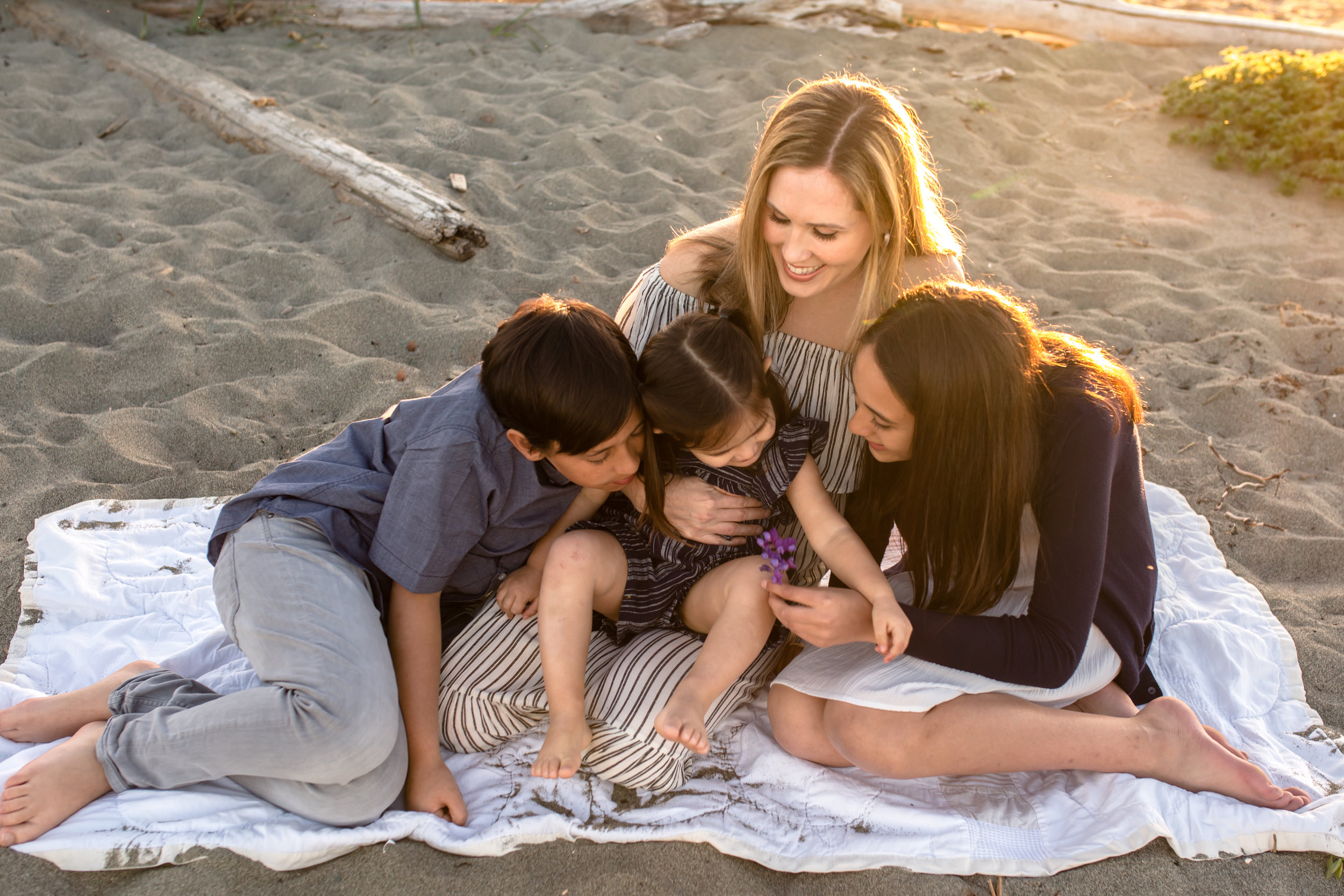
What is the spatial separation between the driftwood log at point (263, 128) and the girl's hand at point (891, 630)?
9.42 feet

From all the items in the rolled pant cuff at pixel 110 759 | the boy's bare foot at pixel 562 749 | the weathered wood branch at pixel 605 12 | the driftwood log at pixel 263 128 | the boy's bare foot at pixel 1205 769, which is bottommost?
the rolled pant cuff at pixel 110 759

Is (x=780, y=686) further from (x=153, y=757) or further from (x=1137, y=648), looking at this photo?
(x=153, y=757)

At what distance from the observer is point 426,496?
2.02 m

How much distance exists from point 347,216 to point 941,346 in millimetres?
3316

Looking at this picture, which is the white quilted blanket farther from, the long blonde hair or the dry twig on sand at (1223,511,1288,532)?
the long blonde hair

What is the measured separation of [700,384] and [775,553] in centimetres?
43

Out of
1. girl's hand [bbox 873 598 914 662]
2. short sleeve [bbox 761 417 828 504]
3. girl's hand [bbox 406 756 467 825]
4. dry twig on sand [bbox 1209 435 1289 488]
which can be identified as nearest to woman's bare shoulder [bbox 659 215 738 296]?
short sleeve [bbox 761 417 828 504]

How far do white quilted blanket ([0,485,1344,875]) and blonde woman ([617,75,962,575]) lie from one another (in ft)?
2.08

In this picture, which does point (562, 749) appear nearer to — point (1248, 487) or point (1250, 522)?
point (1250, 522)

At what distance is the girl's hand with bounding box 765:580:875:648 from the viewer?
2.03 metres

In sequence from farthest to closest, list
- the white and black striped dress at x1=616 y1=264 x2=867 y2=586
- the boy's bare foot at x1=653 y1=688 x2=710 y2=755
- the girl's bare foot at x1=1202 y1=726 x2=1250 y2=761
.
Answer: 1. the white and black striped dress at x1=616 y1=264 x2=867 y2=586
2. the girl's bare foot at x1=1202 y1=726 x2=1250 y2=761
3. the boy's bare foot at x1=653 y1=688 x2=710 y2=755

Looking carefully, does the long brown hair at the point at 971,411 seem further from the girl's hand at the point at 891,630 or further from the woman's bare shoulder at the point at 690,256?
the woman's bare shoulder at the point at 690,256

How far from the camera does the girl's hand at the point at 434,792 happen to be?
203 cm

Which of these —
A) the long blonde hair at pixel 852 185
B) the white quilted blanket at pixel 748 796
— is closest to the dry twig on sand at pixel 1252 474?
the white quilted blanket at pixel 748 796
